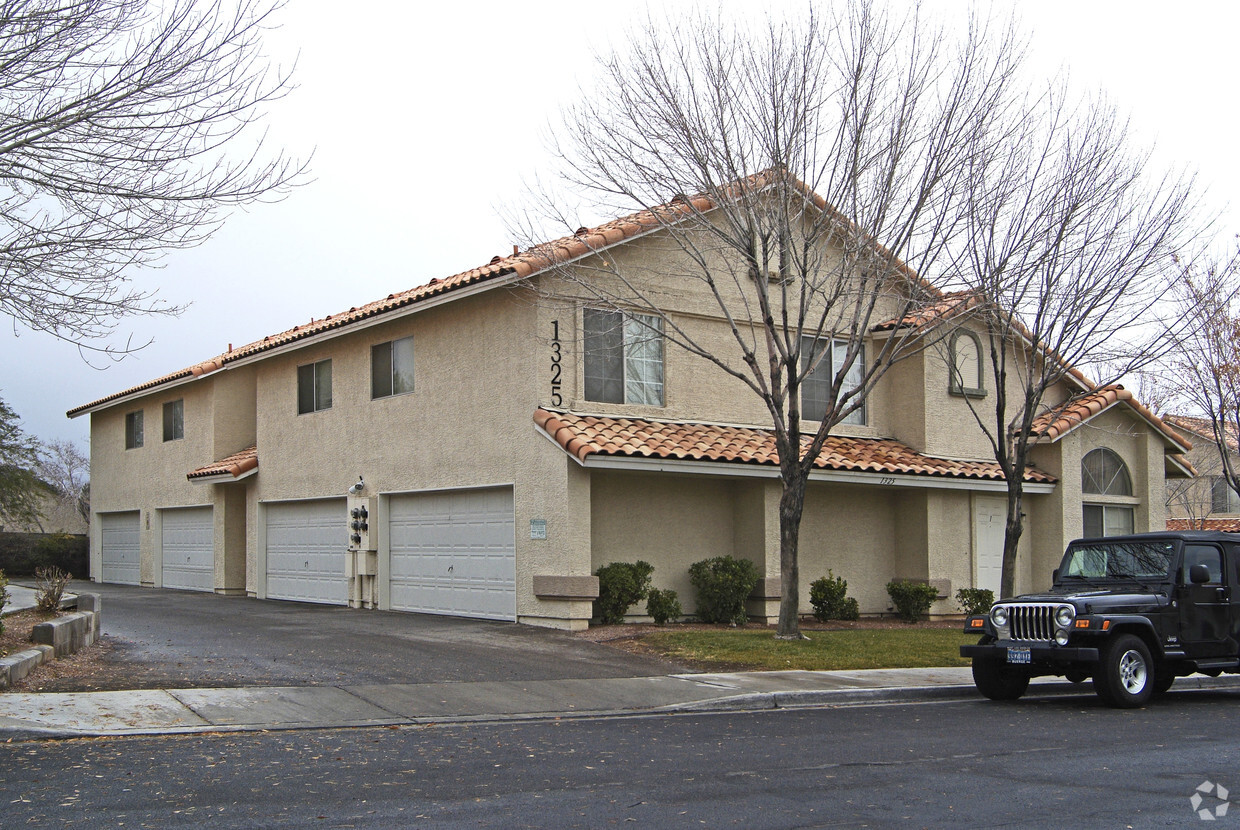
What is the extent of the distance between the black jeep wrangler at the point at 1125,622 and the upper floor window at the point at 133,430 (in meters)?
26.8

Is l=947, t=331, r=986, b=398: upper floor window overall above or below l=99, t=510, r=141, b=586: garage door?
above

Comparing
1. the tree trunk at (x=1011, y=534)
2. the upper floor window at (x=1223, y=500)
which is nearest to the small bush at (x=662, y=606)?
the tree trunk at (x=1011, y=534)

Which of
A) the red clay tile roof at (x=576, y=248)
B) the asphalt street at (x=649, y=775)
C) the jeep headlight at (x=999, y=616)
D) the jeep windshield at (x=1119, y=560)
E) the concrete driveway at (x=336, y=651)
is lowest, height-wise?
the concrete driveway at (x=336, y=651)

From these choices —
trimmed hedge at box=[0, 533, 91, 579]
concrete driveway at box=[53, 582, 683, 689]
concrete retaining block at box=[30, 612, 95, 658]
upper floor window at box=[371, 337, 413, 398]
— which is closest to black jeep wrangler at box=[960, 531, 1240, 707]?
concrete driveway at box=[53, 582, 683, 689]

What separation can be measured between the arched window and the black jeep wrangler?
1123 cm

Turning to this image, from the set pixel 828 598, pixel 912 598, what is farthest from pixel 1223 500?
pixel 828 598

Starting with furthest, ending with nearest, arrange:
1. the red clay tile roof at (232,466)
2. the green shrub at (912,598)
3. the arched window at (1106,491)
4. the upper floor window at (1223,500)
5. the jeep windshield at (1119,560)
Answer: the upper floor window at (1223,500) < the red clay tile roof at (232,466) < the arched window at (1106,491) < the green shrub at (912,598) < the jeep windshield at (1119,560)

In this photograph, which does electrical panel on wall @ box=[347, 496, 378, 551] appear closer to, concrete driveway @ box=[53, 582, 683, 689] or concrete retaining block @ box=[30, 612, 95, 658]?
concrete driveway @ box=[53, 582, 683, 689]

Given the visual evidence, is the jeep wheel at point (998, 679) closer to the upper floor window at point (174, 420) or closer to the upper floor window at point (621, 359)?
the upper floor window at point (621, 359)

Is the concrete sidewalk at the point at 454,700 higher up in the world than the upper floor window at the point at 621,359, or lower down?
lower down

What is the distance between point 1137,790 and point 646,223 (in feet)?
42.9

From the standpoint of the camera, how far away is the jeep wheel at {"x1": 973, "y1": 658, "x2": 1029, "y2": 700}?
1271 centimetres

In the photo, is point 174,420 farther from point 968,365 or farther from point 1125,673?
point 1125,673

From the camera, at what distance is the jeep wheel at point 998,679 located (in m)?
12.7
